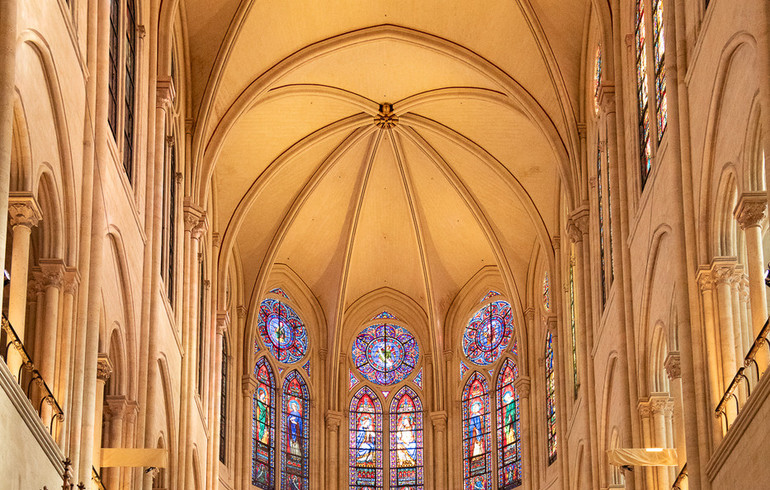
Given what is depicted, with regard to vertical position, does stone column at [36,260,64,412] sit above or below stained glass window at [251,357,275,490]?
Answer: below

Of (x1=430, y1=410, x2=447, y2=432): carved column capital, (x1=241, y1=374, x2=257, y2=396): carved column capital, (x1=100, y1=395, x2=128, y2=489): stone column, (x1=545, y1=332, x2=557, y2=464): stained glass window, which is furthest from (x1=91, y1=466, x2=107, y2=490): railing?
(x1=430, y1=410, x2=447, y2=432): carved column capital

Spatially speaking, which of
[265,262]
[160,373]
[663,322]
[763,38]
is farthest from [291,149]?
[763,38]

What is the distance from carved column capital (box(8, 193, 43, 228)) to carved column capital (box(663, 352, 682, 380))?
8.88 meters

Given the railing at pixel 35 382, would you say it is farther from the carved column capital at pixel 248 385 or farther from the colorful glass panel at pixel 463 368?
the colorful glass panel at pixel 463 368

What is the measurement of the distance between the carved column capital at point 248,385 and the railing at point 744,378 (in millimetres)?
19891

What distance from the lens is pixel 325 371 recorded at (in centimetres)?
3728

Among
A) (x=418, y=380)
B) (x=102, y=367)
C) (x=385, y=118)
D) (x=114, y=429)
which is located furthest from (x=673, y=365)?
(x=418, y=380)

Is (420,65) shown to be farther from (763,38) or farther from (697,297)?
(763,38)

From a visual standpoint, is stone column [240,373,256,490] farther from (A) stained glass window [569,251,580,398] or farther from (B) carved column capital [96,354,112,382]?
(B) carved column capital [96,354,112,382]

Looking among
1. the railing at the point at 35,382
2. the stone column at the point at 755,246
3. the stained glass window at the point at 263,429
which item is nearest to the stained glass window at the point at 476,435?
the stained glass window at the point at 263,429

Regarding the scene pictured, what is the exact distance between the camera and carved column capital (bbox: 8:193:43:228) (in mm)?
14188

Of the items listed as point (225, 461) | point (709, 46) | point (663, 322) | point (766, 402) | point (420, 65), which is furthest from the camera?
point (225, 461)

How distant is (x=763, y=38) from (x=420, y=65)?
1723 cm

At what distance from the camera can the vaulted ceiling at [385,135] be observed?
27031 mm
